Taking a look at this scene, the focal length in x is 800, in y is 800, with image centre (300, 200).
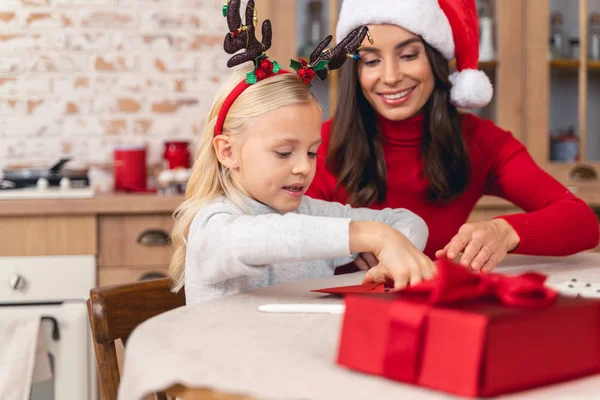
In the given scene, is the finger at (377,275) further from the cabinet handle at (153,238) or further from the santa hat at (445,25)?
the cabinet handle at (153,238)

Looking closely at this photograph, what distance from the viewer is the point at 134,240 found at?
8.41ft

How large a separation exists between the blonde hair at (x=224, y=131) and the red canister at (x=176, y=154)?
1.63 metres

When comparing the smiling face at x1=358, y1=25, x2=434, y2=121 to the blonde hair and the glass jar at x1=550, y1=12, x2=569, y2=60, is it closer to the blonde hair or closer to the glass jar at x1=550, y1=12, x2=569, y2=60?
the blonde hair

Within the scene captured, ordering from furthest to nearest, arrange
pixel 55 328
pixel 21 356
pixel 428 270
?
pixel 55 328 < pixel 21 356 < pixel 428 270

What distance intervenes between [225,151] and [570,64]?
2147 millimetres

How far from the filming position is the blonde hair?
4.33 ft

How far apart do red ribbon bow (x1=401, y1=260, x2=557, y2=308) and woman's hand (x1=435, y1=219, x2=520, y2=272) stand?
56 cm

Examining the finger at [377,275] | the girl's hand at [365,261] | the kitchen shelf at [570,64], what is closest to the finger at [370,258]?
the girl's hand at [365,261]

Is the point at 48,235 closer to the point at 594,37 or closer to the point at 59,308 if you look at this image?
the point at 59,308

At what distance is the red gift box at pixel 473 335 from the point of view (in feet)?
2.16

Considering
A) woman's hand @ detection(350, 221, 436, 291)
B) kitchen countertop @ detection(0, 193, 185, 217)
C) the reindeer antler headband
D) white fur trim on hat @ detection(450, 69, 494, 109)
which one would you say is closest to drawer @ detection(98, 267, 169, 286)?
kitchen countertop @ detection(0, 193, 185, 217)

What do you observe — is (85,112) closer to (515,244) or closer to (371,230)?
(515,244)

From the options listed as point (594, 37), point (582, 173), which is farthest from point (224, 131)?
point (594, 37)

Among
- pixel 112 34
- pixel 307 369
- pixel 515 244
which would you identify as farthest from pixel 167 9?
pixel 307 369
